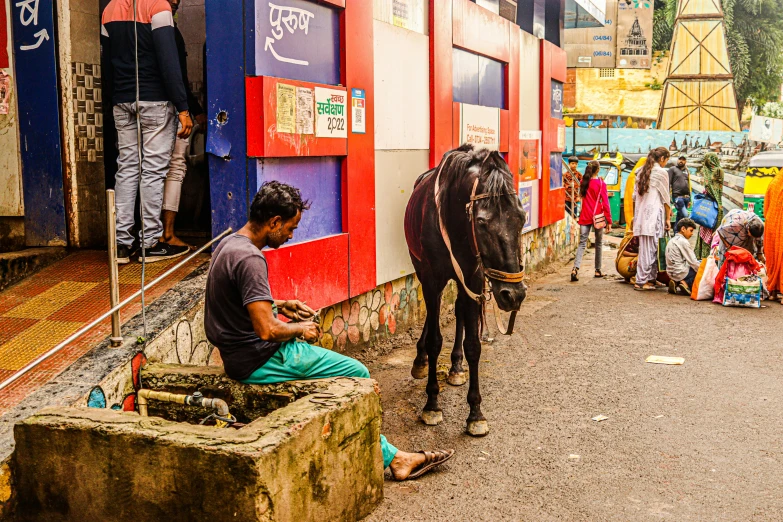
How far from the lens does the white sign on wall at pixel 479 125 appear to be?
9.11 m

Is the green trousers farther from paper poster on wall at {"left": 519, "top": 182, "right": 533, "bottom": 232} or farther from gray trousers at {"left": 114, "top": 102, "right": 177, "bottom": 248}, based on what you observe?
paper poster on wall at {"left": 519, "top": 182, "right": 533, "bottom": 232}

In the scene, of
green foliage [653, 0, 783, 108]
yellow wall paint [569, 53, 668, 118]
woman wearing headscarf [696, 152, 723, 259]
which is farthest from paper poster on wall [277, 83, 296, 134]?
green foliage [653, 0, 783, 108]

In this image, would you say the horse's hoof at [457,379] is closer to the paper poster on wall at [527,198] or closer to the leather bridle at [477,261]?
the leather bridle at [477,261]

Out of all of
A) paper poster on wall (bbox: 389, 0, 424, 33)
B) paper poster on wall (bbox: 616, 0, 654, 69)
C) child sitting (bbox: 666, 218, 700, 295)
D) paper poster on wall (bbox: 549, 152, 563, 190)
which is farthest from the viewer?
paper poster on wall (bbox: 616, 0, 654, 69)

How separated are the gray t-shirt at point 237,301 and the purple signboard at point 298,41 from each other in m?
2.07

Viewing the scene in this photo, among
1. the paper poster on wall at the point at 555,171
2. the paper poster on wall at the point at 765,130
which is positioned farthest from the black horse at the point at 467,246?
the paper poster on wall at the point at 765,130

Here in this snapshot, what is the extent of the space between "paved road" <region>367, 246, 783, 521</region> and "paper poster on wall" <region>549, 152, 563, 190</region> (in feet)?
15.9

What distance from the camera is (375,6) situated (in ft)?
23.2

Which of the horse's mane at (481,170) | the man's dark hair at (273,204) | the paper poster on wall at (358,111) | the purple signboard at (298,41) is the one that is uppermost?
the purple signboard at (298,41)

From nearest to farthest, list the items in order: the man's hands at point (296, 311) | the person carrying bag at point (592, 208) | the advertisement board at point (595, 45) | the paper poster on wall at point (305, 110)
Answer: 1. the man's hands at point (296, 311)
2. the paper poster on wall at point (305, 110)
3. the person carrying bag at point (592, 208)
4. the advertisement board at point (595, 45)

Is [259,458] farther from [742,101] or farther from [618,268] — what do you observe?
[742,101]

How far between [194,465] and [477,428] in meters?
2.36

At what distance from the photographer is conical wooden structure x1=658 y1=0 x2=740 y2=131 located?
111 ft

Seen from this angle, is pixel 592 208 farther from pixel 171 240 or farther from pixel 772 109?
pixel 772 109
